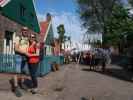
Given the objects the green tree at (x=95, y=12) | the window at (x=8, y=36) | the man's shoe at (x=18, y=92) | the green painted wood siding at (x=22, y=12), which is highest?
the green tree at (x=95, y=12)

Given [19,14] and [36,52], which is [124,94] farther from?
[19,14]

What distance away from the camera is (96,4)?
2189 inches

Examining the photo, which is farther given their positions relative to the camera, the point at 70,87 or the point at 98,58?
the point at 98,58

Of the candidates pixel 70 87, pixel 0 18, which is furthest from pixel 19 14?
pixel 70 87

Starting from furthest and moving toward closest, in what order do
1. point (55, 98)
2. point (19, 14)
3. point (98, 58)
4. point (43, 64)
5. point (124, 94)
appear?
1. point (19, 14)
2. point (98, 58)
3. point (43, 64)
4. point (124, 94)
5. point (55, 98)

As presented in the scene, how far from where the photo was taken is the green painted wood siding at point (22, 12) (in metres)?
22.2

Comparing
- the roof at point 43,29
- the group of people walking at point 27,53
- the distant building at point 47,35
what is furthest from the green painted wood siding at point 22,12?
the group of people walking at point 27,53

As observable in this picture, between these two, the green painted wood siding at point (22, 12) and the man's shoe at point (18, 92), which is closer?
the man's shoe at point (18, 92)

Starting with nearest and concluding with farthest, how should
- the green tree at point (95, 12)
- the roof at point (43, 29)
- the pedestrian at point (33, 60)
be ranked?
the pedestrian at point (33, 60)
the roof at point (43, 29)
the green tree at point (95, 12)

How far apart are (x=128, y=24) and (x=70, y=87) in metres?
8.92

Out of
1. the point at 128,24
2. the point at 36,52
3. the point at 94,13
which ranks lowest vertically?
the point at 36,52

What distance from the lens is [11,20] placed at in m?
22.8

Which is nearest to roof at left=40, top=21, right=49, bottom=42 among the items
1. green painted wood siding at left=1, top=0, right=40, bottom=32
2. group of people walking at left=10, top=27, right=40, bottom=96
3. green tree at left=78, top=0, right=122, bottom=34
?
green painted wood siding at left=1, top=0, right=40, bottom=32

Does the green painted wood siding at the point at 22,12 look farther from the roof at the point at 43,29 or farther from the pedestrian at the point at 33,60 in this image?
the pedestrian at the point at 33,60
